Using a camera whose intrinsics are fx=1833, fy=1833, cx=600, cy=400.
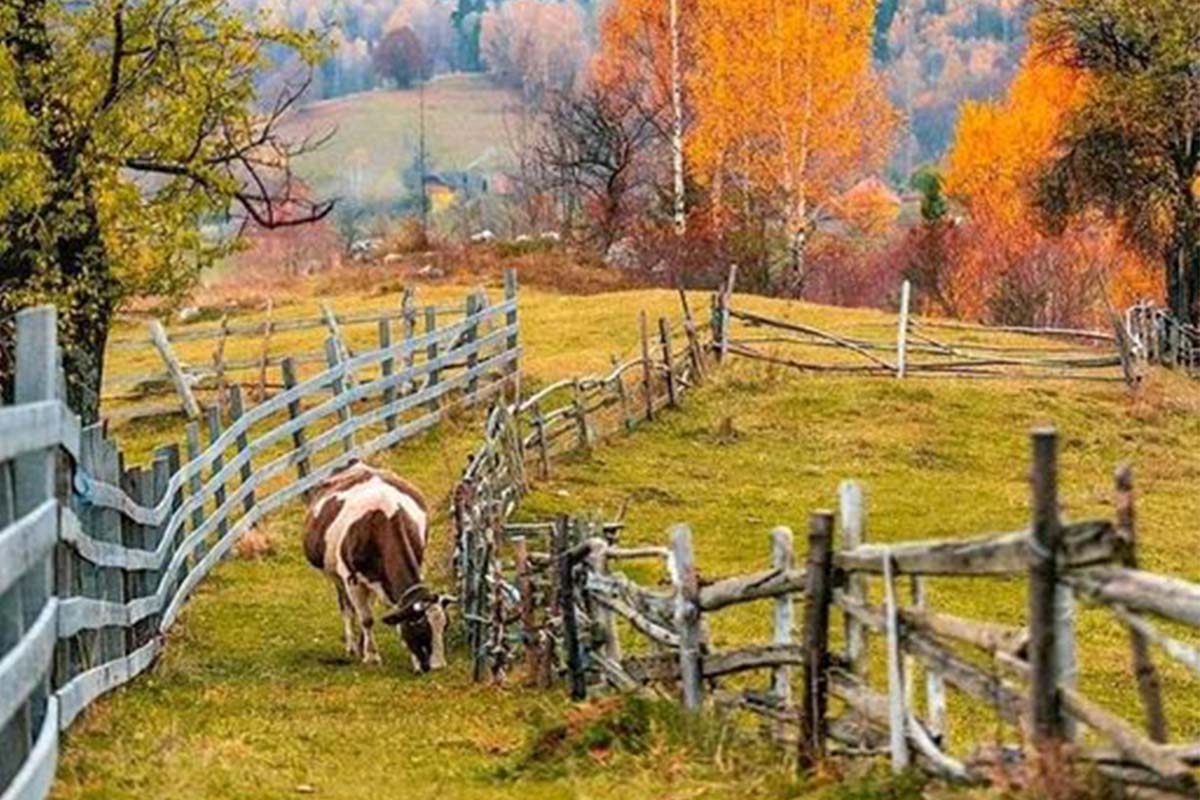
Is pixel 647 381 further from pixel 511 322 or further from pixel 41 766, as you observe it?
pixel 41 766

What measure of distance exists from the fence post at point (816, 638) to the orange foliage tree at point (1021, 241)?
35.9 meters

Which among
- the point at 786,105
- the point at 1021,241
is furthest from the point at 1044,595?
the point at 1021,241

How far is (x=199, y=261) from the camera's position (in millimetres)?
18375

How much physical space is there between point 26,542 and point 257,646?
8250 mm

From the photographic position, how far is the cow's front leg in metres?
13.7

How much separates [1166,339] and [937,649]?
29.7m

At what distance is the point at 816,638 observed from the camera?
7613 mm

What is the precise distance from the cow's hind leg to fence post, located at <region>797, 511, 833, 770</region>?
6.73 metres

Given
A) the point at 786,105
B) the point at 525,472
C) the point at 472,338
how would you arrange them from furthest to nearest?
1. the point at 786,105
2. the point at 472,338
3. the point at 525,472

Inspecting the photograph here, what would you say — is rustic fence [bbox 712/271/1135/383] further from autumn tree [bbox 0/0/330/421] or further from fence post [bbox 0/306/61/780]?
fence post [bbox 0/306/61/780]

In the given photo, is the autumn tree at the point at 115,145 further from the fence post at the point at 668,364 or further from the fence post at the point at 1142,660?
the fence post at the point at 1142,660

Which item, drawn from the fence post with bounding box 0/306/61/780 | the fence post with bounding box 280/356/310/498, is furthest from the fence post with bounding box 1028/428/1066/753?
the fence post with bounding box 280/356/310/498

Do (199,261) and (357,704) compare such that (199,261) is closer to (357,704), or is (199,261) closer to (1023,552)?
(357,704)

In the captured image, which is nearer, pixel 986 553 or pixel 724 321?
pixel 986 553
